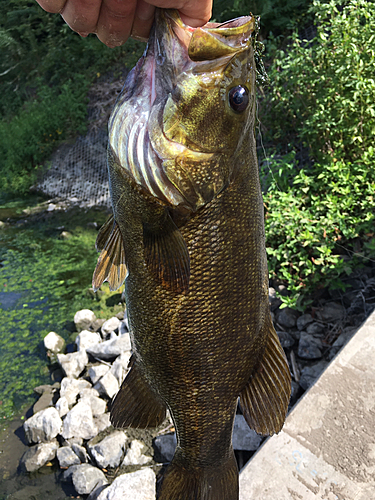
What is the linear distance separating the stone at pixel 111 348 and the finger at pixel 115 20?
12.6 feet

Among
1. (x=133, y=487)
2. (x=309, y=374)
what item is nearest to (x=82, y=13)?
(x=133, y=487)

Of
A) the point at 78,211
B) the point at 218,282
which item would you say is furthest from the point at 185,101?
the point at 78,211

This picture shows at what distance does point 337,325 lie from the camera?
4184 millimetres

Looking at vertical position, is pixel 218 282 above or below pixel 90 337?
above

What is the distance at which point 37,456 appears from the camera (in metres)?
3.92

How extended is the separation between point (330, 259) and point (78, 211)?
772 cm

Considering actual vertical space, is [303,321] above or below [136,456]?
above

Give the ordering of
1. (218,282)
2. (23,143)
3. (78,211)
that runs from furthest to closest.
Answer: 1. (23,143)
2. (78,211)
3. (218,282)

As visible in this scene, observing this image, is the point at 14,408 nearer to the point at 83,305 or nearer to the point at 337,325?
the point at 83,305

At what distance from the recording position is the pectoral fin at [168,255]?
1.37m

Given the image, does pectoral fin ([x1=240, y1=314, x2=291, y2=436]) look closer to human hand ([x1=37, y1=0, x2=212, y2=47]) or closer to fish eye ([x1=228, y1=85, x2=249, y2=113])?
fish eye ([x1=228, y1=85, x2=249, y2=113])

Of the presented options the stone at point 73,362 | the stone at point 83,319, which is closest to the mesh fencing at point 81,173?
the stone at point 83,319

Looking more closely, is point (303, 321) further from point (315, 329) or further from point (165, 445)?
point (165, 445)

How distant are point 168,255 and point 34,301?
5970 millimetres
